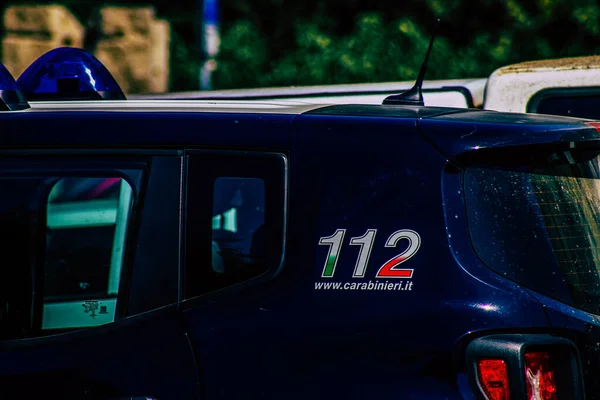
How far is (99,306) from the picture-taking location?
281cm

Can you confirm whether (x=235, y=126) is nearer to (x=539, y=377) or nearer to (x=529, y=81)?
(x=539, y=377)

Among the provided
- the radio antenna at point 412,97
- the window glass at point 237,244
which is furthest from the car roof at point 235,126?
the radio antenna at point 412,97

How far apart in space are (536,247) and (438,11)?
9354 millimetres

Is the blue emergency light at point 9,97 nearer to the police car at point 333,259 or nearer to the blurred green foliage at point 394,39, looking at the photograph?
the police car at point 333,259

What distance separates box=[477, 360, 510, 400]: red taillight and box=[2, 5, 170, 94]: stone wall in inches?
510

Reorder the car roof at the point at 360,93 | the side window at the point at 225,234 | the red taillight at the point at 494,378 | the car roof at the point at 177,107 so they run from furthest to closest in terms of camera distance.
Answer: the car roof at the point at 360,93 → the car roof at the point at 177,107 → the side window at the point at 225,234 → the red taillight at the point at 494,378

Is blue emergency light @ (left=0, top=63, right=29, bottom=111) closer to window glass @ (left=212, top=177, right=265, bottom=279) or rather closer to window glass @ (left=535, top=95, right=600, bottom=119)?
window glass @ (left=212, top=177, right=265, bottom=279)

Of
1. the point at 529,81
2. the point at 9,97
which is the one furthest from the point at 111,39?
the point at 9,97

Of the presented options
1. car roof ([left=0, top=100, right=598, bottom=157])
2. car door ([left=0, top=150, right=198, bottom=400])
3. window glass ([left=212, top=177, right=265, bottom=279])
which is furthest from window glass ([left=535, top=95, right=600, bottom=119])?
car door ([left=0, top=150, right=198, bottom=400])

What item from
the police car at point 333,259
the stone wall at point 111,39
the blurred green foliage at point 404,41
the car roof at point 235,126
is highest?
the stone wall at point 111,39

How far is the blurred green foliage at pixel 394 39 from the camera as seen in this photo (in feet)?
34.2

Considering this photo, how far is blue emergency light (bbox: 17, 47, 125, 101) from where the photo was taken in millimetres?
3506

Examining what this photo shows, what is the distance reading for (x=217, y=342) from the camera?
7.62 feet

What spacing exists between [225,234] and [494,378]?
79 cm
